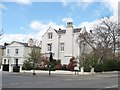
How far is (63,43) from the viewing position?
6712 cm

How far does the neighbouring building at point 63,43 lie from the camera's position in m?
65.8

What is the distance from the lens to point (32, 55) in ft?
168

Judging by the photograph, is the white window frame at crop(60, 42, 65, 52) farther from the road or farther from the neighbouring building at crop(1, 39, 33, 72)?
the road

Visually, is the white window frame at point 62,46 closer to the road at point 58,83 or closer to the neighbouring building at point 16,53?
the neighbouring building at point 16,53

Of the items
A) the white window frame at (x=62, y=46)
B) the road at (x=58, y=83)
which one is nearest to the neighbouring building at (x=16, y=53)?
the white window frame at (x=62, y=46)

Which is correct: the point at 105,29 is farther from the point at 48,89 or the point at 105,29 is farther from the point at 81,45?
the point at 48,89

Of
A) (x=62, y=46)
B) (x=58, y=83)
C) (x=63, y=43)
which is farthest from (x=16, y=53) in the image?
(x=58, y=83)

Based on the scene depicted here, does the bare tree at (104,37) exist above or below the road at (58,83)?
above

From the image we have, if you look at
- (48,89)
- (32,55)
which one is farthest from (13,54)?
(48,89)

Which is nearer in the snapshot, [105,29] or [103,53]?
[103,53]

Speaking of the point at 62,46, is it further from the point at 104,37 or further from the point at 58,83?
the point at 58,83

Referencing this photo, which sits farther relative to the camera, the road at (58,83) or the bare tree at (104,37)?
the bare tree at (104,37)

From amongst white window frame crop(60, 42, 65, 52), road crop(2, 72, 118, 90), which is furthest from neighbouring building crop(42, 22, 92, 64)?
road crop(2, 72, 118, 90)

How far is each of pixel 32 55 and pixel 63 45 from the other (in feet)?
56.1
